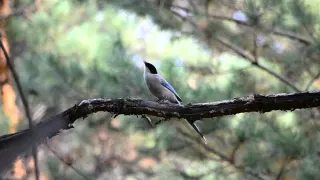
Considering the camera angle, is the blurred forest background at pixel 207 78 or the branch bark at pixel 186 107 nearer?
the branch bark at pixel 186 107

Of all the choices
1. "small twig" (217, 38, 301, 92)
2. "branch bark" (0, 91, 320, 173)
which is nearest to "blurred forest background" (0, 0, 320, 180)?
"small twig" (217, 38, 301, 92)

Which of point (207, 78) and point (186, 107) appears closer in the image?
point (186, 107)

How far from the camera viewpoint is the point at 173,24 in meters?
3.34

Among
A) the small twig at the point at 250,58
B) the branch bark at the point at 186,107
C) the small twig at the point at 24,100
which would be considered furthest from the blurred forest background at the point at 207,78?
the small twig at the point at 24,100

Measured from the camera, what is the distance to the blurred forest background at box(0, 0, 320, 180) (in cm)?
276

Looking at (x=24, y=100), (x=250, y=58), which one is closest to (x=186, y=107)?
(x=24, y=100)

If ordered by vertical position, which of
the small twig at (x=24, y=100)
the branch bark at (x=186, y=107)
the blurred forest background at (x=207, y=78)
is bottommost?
the small twig at (x=24, y=100)

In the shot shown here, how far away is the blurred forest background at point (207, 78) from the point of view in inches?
109

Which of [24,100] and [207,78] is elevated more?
[207,78]

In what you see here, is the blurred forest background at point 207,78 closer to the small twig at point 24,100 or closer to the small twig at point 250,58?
the small twig at point 250,58

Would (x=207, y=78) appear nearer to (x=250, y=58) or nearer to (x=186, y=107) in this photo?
(x=250, y=58)

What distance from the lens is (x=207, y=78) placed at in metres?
3.44

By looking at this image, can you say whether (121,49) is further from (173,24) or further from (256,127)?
(256,127)

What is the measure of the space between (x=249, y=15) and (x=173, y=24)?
26.5 inches
